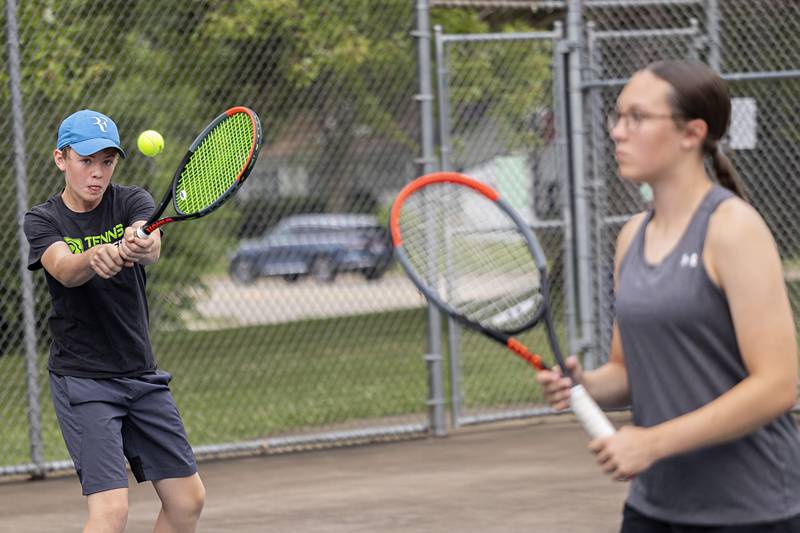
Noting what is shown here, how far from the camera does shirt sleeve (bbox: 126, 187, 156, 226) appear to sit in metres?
4.53

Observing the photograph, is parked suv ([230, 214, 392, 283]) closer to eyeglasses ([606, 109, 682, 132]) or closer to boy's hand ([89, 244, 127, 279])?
boy's hand ([89, 244, 127, 279])

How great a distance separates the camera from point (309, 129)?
31.9 ft

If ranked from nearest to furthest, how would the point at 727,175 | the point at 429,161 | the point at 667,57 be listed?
the point at 727,175 < the point at 429,161 < the point at 667,57

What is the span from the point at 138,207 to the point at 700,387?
2.49 meters

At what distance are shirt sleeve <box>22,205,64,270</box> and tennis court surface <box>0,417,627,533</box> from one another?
7.02ft

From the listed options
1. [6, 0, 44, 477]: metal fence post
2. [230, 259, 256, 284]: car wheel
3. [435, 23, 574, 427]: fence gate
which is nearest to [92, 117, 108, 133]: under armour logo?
Answer: [6, 0, 44, 477]: metal fence post

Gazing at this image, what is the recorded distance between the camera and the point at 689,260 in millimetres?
2572

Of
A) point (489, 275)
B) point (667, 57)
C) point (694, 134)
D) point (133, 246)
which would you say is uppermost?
point (667, 57)

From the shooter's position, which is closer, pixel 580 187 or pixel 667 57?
pixel 580 187

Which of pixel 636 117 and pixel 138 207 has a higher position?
pixel 636 117

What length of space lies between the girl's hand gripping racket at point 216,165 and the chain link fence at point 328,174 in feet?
10.5

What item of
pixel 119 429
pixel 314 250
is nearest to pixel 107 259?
pixel 119 429

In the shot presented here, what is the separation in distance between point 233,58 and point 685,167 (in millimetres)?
7468

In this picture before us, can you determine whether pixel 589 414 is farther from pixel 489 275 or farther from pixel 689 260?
pixel 489 275
